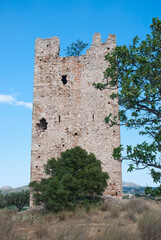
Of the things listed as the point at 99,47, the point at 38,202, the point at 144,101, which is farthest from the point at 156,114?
the point at 99,47

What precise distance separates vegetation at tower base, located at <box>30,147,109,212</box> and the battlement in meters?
6.11

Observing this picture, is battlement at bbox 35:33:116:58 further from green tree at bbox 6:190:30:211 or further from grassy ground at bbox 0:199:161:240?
green tree at bbox 6:190:30:211

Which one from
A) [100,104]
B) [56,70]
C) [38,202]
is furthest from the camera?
[56,70]

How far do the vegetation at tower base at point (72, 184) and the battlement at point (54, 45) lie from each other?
20.0ft

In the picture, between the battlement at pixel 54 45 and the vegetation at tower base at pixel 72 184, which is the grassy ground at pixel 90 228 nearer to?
the vegetation at tower base at pixel 72 184

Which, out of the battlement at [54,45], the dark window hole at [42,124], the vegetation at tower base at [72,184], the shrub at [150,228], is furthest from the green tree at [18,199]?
the shrub at [150,228]

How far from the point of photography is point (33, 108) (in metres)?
13.6

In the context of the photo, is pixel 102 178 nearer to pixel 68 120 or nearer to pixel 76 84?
pixel 68 120

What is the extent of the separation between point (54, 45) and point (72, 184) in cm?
820

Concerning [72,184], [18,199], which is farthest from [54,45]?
[18,199]

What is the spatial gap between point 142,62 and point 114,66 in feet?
2.85

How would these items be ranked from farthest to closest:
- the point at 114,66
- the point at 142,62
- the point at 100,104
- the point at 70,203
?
the point at 100,104, the point at 70,203, the point at 114,66, the point at 142,62

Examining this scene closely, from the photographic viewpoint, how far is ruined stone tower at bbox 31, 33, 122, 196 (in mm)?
12523

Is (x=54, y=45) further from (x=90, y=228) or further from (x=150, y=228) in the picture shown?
(x=150, y=228)
